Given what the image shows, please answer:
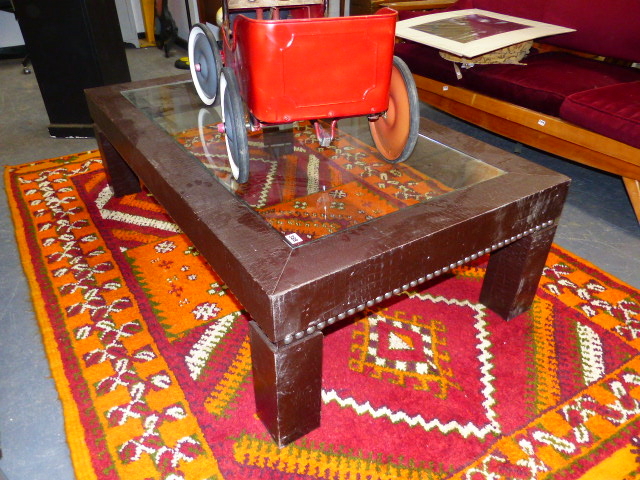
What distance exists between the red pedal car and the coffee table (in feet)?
0.39

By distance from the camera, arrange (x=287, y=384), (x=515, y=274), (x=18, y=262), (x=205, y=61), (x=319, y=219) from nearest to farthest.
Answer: (x=287, y=384) < (x=319, y=219) < (x=515, y=274) < (x=205, y=61) < (x=18, y=262)

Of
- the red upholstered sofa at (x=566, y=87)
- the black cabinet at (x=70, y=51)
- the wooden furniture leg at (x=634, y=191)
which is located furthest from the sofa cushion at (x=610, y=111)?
the black cabinet at (x=70, y=51)

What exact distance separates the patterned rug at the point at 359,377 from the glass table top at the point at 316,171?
0.34 metres

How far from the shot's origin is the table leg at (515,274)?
3.57ft

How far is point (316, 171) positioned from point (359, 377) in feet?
1.62

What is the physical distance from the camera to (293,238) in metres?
0.87

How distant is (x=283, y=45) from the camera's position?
0.88 m

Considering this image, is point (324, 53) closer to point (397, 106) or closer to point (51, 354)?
point (397, 106)

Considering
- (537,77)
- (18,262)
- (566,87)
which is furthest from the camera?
(537,77)

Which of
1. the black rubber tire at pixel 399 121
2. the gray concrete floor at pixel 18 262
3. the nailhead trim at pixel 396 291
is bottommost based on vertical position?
the gray concrete floor at pixel 18 262

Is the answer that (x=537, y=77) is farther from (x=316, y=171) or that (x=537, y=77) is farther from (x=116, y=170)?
(x=116, y=170)

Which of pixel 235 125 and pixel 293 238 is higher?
pixel 235 125

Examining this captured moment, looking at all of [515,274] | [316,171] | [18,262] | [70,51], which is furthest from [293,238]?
[70,51]

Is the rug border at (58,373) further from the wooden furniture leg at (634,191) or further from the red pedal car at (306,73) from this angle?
the wooden furniture leg at (634,191)
